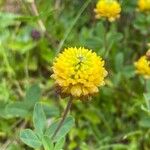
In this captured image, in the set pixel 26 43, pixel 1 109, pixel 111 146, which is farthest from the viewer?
pixel 26 43

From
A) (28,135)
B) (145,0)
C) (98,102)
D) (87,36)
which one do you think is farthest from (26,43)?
(28,135)

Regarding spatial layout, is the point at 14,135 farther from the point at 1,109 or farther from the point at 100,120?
the point at 100,120

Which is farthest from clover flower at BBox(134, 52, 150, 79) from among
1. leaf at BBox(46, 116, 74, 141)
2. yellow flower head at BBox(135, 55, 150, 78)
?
leaf at BBox(46, 116, 74, 141)

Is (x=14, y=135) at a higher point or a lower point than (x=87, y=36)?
lower

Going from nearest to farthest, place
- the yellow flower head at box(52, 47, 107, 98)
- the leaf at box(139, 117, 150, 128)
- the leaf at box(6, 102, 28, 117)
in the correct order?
the yellow flower head at box(52, 47, 107, 98) < the leaf at box(6, 102, 28, 117) < the leaf at box(139, 117, 150, 128)

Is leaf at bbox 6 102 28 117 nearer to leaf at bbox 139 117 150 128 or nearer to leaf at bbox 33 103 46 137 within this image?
leaf at bbox 33 103 46 137
